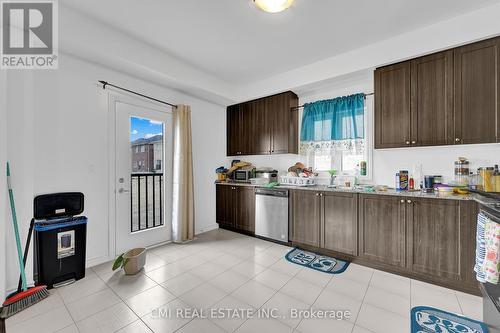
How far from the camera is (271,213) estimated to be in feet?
11.5

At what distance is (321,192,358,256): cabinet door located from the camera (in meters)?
2.74

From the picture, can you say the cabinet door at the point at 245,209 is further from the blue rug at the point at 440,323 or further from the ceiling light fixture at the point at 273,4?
the ceiling light fixture at the point at 273,4

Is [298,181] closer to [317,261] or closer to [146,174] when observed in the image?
[317,261]

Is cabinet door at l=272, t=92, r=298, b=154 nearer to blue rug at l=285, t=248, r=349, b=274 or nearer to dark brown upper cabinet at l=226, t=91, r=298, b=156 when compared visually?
dark brown upper cabinet at l=226, t=91, r=298, b=156

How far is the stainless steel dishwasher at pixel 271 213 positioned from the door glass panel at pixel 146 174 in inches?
64.4

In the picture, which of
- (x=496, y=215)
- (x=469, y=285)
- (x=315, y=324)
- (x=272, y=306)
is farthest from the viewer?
(x=469, y=285)

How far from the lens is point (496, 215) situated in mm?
1379

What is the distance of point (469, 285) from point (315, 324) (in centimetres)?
168

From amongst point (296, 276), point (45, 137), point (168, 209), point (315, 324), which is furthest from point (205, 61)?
point (315, 324)

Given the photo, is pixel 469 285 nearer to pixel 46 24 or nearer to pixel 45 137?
pixel 45 137

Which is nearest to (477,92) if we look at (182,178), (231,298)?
(231,298)

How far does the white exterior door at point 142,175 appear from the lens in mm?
Result: 2975

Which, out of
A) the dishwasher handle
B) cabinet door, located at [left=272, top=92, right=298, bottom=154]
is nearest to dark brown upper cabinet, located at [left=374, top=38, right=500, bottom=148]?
cabinet door, located at [left=272, top=92, right=298, bottom=154]

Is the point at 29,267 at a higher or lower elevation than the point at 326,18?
lower
